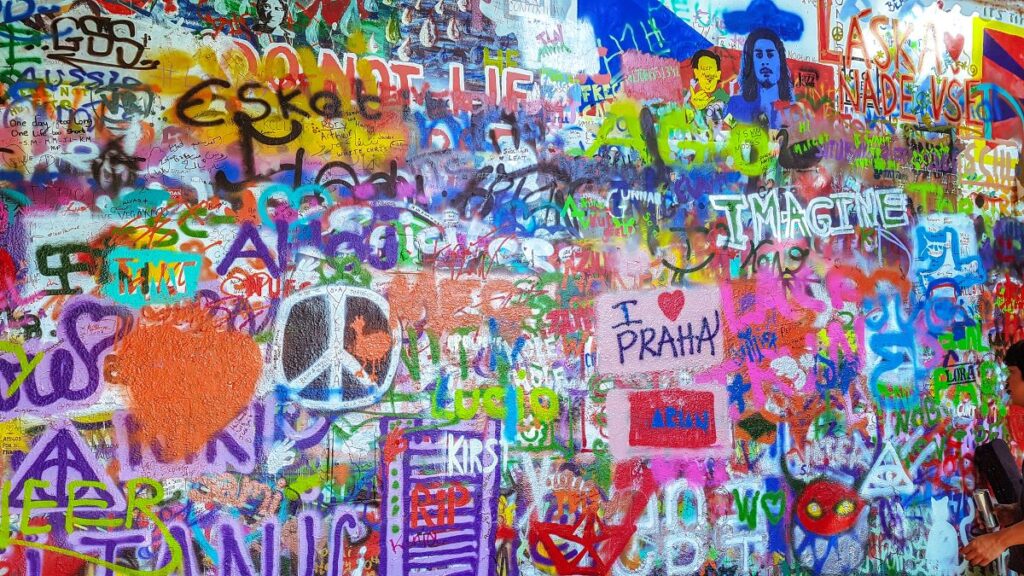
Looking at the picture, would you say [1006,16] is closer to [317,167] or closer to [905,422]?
[905,422]

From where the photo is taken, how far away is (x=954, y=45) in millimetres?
5312

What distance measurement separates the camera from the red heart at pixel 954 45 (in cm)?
529

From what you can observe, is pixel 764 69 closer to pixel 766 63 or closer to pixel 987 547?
pixel 766 63

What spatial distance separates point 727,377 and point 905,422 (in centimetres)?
137

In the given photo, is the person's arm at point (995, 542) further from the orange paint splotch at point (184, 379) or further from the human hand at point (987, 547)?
the orange paint splotch at point (184, 379)

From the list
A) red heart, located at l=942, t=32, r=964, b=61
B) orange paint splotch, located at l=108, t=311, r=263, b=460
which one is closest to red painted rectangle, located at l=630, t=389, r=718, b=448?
orange paint splotch, located at l=108, t=311, r=263, b=460

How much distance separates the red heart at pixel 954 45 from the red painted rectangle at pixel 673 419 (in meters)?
2.97

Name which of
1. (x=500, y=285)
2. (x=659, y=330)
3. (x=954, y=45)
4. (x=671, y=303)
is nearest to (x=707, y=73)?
(x=671, y=303)

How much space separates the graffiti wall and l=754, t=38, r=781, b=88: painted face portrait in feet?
0.09

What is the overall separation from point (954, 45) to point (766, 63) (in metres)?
1.56

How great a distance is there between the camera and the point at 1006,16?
5.52m

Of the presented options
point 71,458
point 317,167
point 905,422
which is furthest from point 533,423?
point 905,422

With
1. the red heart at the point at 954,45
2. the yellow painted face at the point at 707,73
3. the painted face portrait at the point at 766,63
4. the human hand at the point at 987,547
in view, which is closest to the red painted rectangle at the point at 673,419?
the human hand at the point at 987,547

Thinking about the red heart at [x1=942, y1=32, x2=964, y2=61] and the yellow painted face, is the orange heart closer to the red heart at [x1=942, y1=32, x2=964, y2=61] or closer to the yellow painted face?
the yellow painted face
